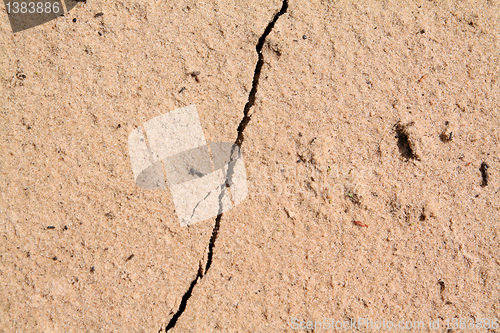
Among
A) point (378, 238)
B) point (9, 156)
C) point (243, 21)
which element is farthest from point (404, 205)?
point (9, 156)

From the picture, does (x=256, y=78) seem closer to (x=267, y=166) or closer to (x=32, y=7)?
(x=267, y=166)

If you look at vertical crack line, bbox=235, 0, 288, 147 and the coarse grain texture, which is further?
vertical crack line, bbox=235, 0, 288, 147

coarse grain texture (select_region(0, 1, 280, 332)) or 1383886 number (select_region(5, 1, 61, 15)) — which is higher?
1383886 number (select_region(5, 1, 61, 15))

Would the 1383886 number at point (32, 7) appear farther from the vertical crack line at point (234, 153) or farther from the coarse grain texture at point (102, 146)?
the vertical crack line at point (234, 153)

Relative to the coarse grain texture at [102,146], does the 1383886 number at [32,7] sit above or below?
above

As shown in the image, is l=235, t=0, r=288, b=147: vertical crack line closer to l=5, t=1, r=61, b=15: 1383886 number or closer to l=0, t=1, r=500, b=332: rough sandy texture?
l=0, t=1, r=500, b=332: rough sandy texture

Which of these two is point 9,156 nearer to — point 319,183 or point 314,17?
point 319,183

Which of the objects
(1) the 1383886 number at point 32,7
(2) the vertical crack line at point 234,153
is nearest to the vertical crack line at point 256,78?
(2) the vertical crack line at point 234,153

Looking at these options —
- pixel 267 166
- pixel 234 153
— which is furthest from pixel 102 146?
pixel 267 166

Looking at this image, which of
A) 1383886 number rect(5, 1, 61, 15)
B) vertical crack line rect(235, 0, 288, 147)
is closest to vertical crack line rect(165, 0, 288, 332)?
vertical crack line rect(235, 0, 288, 147)
